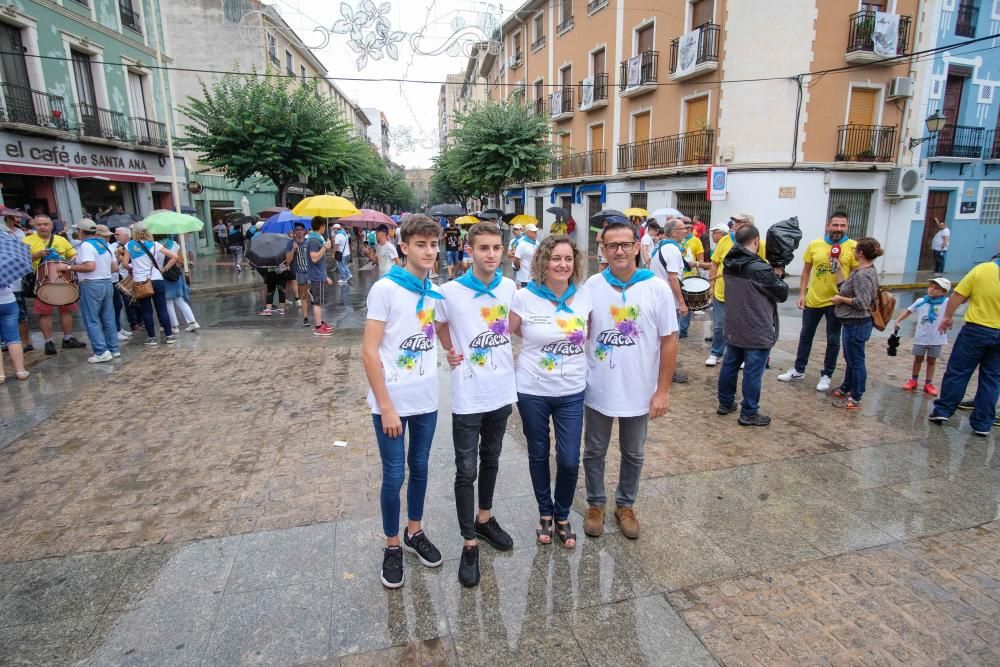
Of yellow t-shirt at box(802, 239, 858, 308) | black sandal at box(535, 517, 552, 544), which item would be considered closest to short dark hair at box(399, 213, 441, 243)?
black sandal at box(535, 517, 552, 544)

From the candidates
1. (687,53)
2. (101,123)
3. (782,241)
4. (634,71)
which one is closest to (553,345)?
(782,241)

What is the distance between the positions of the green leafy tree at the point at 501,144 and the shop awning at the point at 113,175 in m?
11.2

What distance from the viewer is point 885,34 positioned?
15.6 meters

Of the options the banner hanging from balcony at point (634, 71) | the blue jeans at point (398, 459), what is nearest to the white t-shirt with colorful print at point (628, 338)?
the blue jeans at point (398, 459)

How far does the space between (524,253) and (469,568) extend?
5.92 m

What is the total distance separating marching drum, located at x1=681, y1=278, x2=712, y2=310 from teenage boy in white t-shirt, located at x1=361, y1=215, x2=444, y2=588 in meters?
4.22

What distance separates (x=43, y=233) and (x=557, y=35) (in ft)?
79.7

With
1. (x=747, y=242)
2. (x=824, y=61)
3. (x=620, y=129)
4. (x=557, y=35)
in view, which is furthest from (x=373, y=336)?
(x=557, y=35)

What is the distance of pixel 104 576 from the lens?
114 inches

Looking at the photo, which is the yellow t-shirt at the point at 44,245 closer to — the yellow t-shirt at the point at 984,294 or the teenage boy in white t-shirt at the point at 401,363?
the teenage boy in white t-shirt at the point at 401,363

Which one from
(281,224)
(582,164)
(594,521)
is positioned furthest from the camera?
(582,164)

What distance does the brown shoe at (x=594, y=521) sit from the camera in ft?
10.6

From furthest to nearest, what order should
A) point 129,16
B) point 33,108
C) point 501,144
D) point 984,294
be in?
point 501,144 < point 129,16 < point 33,108 < point 984,294

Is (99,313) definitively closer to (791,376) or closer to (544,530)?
(544,530)
